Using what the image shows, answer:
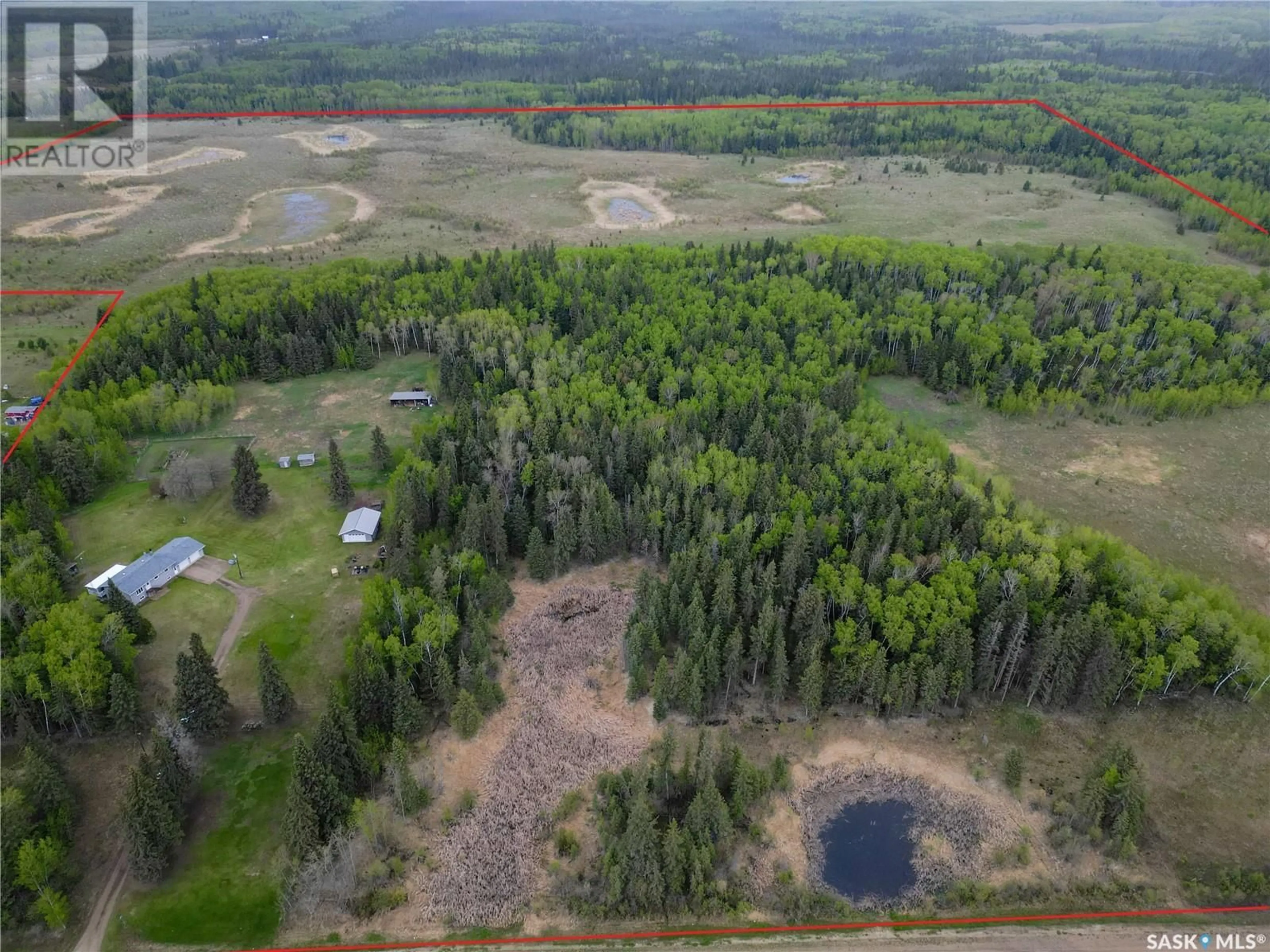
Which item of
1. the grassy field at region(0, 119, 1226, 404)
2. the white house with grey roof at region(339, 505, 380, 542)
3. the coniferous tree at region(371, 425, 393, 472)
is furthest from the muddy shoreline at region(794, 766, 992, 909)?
the grassy field at region(0, 119, 1226, 404)

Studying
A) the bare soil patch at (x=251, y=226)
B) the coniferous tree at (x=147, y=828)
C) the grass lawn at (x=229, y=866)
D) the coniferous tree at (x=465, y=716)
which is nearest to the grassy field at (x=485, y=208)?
the bare soil patch at (x=251, y=226)

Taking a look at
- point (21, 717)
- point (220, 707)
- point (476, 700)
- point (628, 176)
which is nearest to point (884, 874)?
point (476, 700)

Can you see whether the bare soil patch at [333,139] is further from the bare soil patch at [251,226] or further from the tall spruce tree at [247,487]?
the tall spruce tree at [247,487]

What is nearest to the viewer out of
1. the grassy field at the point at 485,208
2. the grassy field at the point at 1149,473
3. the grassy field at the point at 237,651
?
the grassy field at the point at 237,651

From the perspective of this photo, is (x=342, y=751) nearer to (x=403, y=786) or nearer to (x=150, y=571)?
(x=403, y=786)

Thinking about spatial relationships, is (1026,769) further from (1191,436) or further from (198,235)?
(198,235)

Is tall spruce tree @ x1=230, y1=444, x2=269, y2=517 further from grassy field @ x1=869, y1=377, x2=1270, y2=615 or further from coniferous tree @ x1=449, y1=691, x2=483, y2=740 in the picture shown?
grassy field @ x1=869, y1=377, x2=1270, y2=615

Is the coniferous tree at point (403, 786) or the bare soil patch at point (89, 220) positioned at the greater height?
the bare soil patch at point (89, 220)
